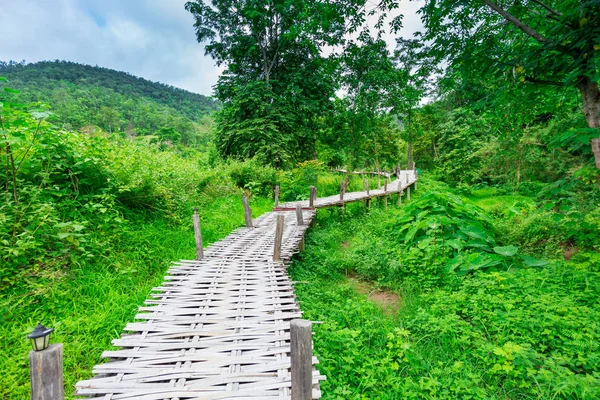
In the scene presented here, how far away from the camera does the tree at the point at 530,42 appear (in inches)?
123

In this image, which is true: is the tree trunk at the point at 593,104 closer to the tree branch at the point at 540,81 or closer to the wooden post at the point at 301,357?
the tree branch at the point at 540,81

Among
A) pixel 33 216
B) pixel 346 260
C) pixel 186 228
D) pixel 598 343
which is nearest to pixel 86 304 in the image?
pixel 33 216

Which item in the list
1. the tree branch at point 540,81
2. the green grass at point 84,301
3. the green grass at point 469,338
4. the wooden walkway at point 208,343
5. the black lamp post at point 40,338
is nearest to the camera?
the black lamp post at point 40,338

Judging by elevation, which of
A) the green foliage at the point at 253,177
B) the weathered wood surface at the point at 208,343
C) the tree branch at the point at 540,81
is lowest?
the weathered wood surface at the point at 208,343

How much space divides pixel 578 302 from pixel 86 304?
755 cm

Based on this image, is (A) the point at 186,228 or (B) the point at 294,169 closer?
(A) the point at 186,228

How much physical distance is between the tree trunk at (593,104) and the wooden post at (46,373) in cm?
610

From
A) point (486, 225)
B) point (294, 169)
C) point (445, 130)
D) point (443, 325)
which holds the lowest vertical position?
point (443, 325)

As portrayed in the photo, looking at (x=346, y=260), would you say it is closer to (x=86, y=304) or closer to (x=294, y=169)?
(x=86, y=304)

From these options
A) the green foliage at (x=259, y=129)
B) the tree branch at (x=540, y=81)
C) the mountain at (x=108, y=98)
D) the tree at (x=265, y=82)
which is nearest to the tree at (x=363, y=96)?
the tree at (x=265, y=82)

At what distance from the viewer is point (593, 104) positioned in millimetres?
3701

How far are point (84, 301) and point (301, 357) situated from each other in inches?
156

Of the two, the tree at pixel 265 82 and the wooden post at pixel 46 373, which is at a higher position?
the tree at pixel 265 82

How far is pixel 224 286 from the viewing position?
13.8 feet
